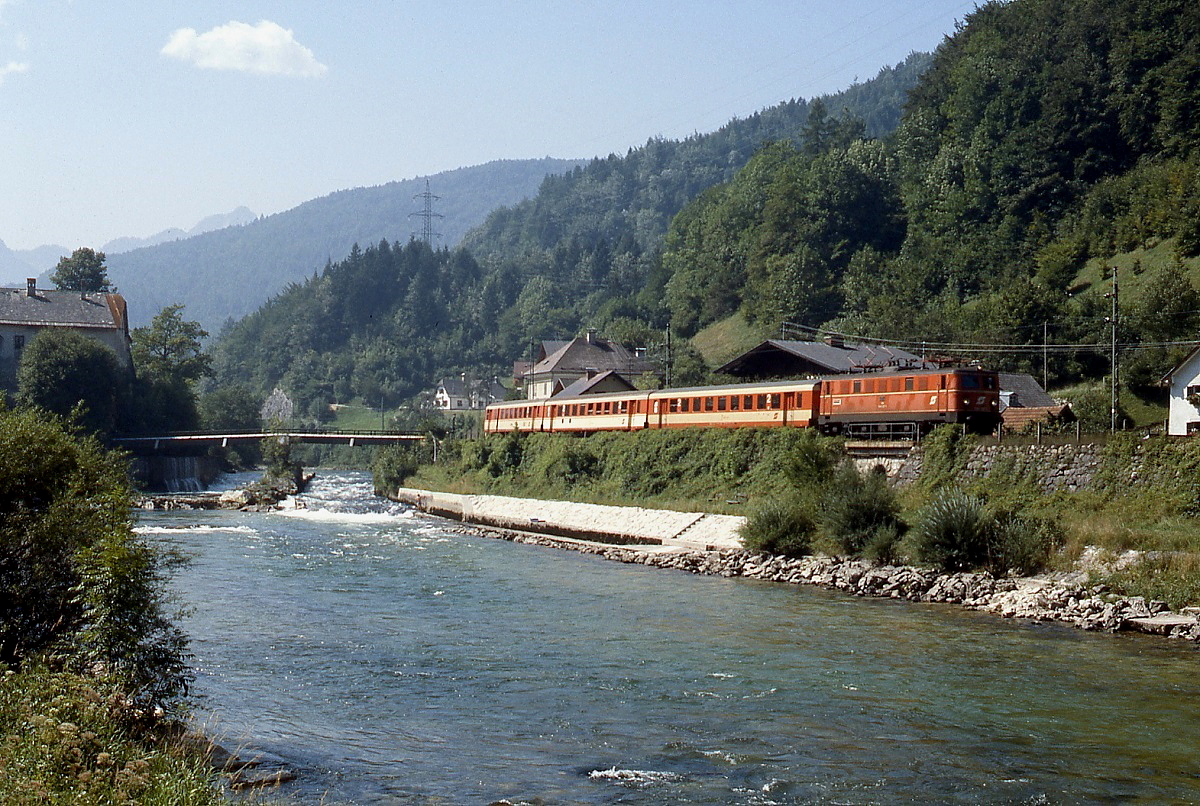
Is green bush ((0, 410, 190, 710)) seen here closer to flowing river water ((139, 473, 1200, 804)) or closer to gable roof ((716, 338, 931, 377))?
flowing river water ((139, 473, 1200, 804))

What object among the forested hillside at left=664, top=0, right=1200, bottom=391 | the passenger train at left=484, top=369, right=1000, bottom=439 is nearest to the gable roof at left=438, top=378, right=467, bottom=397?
the forested hillside at left=664, top=0, right=1200, bottom=391

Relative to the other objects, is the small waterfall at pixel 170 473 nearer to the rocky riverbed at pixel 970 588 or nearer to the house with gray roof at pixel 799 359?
the house with gray roof at pixel 799 359

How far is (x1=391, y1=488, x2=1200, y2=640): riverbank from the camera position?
2380cm

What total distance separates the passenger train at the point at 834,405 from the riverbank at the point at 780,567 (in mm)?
5635

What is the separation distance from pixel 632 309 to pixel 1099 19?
68339 mm

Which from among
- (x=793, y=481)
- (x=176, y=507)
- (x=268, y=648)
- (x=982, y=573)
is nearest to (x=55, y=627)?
(x=268, y=648)

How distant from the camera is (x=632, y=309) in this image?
13825 centimetres

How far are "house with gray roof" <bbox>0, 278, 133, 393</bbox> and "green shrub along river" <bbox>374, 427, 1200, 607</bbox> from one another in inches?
1904

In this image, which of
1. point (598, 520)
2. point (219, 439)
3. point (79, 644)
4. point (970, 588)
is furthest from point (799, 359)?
point (79, 644)

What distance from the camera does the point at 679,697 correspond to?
1791cm

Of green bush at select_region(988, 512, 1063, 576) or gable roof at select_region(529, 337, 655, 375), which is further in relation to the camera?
gable roof at select_region(529, 337, 655, 375)

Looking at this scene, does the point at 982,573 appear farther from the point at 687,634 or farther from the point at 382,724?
the point at 382,724

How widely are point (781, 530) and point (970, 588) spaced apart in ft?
25.4

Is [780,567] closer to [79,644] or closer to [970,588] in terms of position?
[970,588]
